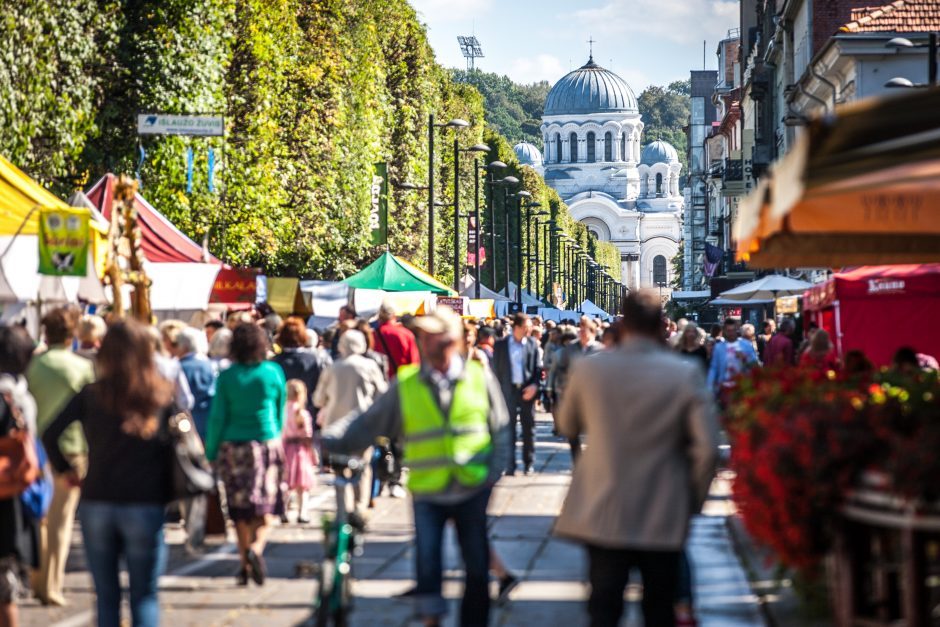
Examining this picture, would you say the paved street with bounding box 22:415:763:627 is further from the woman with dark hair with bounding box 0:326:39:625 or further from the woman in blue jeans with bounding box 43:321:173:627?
the woman in blue jeans with bounding box 43:321:173:627

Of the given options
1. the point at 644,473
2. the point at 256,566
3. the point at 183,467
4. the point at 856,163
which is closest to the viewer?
the point at 644,473

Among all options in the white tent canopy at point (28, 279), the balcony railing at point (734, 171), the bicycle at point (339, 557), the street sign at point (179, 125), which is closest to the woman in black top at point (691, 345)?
the street sign at point (179, 125)

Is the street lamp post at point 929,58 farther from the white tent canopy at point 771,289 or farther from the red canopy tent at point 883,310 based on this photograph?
the white tent canopy at point 771,289

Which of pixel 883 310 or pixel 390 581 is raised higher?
pixel 883 310

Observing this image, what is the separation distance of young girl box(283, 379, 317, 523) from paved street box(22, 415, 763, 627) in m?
0.38

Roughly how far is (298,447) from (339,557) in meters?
6.08

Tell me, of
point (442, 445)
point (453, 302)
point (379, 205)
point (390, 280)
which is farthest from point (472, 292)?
point (442, 445)

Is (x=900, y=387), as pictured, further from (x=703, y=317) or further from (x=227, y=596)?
(x=703, y=317)

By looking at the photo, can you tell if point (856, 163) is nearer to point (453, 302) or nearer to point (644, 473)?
point (644, 473)

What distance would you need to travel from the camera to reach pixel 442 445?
805 centimetres

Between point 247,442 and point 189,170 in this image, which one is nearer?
point 247,442

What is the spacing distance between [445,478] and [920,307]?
15302 mm

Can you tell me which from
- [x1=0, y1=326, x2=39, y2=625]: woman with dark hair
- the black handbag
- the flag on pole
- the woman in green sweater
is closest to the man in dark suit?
the woman in green sweater

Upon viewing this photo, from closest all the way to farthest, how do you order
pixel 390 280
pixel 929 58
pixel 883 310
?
pixel 929 58
pixel 883 310
pixel 390 280
